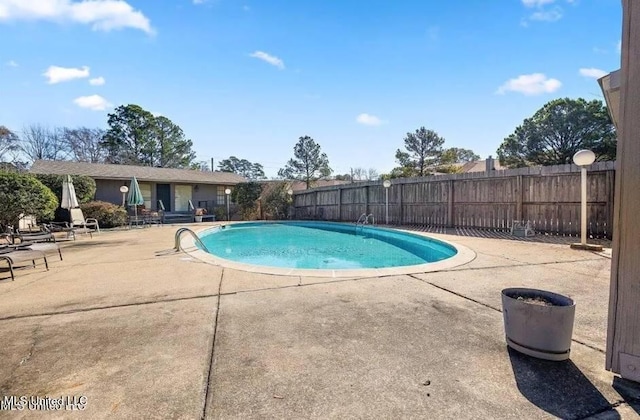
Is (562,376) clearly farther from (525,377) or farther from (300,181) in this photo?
(300,181)

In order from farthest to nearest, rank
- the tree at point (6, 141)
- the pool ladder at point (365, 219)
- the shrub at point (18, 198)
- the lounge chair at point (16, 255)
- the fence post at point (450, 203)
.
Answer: the tree at point (6, 141)
the pool ladder at point (365, 219)
the fence post at point (450, 203)
the shrub at point (18, 198)
the lounge chair at point (16, 255)

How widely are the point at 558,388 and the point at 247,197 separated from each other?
18787 millimetres

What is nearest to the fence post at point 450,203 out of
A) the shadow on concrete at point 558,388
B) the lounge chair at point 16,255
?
the shadow on concrete at point 558,388

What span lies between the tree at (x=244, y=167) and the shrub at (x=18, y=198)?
123ft

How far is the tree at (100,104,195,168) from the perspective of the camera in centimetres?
2855

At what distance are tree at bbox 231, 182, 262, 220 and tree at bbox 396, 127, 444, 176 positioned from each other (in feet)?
49.2

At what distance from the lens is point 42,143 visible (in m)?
28.8

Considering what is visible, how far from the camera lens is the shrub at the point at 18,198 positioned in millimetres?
8023

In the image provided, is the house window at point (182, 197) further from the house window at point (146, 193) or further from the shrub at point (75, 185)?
the shrub at point (75, 185)

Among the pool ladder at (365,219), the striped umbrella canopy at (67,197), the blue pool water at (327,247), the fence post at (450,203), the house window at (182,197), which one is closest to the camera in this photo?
the blue pool water at (327,247)

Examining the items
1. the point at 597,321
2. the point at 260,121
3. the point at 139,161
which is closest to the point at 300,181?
the point at 260,121

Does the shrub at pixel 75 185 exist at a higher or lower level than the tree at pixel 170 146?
lower

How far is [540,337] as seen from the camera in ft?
6.88

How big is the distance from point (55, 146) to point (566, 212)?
1542 inches
